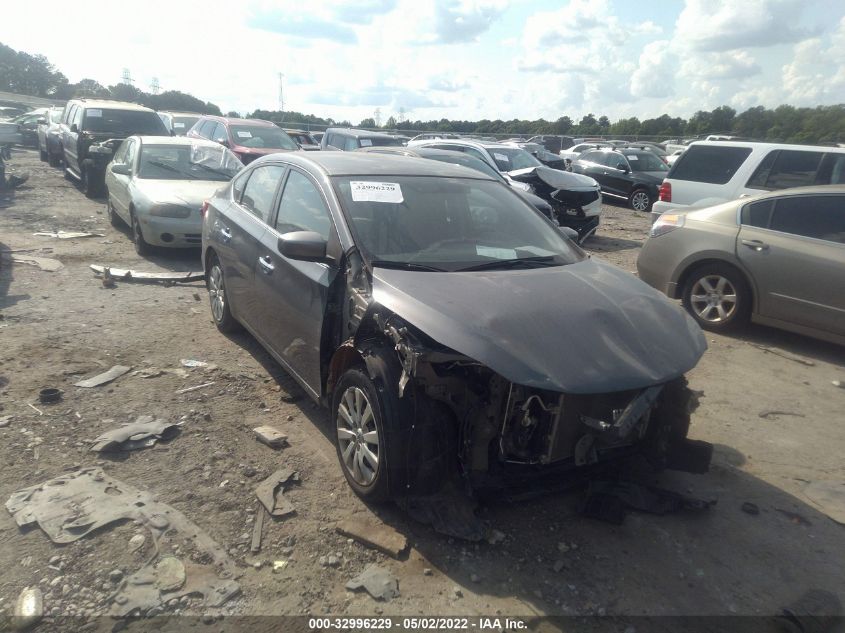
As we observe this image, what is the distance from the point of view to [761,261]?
6340 millimetres

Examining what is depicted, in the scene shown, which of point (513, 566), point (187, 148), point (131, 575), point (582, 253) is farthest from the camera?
point (187, 148)

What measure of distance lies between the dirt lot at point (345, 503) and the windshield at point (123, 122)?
917 centimetres

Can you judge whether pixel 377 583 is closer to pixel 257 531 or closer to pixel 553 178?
pixel 257 531

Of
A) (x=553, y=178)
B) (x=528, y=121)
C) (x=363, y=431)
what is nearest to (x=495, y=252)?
(x=363, y=431)

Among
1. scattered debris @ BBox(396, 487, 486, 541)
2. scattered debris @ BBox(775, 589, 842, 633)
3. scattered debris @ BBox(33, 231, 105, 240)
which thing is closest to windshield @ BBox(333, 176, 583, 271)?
scattered debris @ BBox(396, 487, 486, 541)

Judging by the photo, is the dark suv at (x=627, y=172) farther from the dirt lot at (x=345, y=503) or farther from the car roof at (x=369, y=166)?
the car roof at (x=369, y=166)

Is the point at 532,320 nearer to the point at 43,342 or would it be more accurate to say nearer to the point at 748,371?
the point at 748,371

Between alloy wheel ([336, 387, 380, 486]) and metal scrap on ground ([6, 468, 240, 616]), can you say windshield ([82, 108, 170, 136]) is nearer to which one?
metal scrap on ground ([6, 468, 240, 616])

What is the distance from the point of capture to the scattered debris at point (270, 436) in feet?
13.6

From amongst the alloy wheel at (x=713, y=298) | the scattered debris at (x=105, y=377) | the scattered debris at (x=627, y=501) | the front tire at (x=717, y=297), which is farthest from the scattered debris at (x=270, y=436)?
the alloy wheel at (x=713, y=298)

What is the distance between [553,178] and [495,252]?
26.3 feet

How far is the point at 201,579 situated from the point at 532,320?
1.98 meters

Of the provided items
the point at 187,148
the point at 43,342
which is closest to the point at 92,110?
the point at 187,148

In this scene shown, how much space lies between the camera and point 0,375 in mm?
4906
